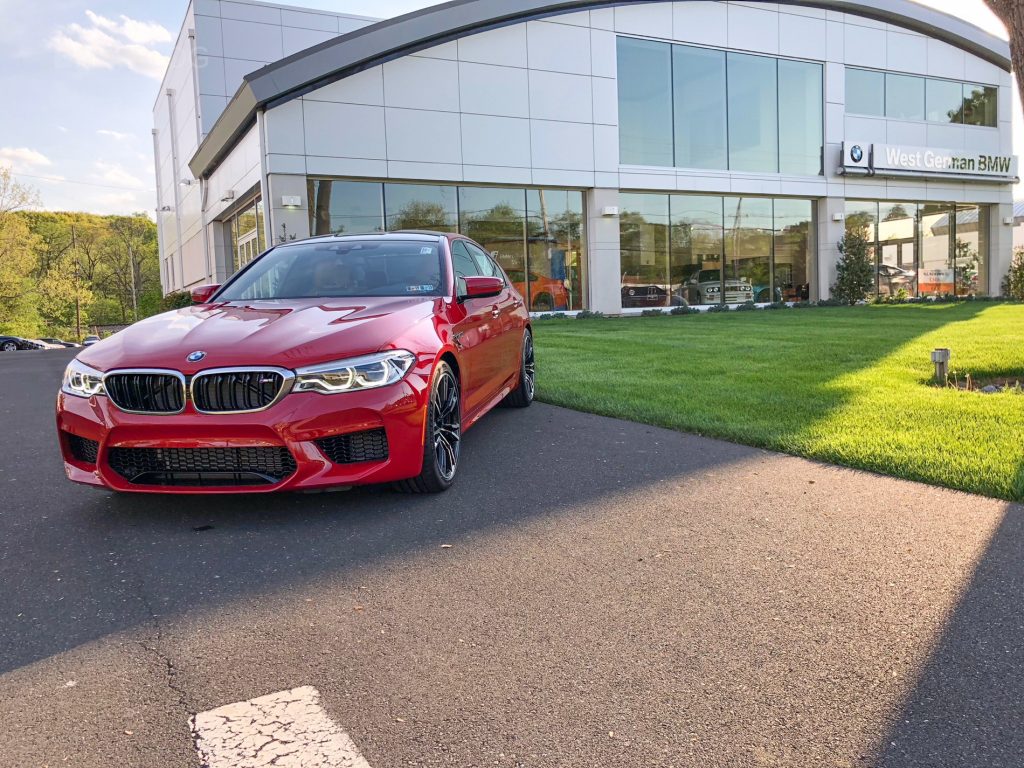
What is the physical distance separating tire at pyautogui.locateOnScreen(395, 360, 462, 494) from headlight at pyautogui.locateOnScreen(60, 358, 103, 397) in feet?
5.27

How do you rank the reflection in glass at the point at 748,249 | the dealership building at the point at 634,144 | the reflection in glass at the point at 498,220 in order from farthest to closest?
the reflection in glass at the point at 748,249 → the reflection in glass at the point at 498,220 → the dealership building at the point at 634,144

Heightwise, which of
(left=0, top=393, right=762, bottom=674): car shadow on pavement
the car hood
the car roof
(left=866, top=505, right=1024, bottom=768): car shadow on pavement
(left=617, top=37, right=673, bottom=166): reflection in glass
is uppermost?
(left=617, top=37, right=673, bottom=166): reflection in glass

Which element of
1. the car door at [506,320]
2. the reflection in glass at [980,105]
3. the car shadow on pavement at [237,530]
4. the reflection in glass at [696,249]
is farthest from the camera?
the reflection in glass at [980,105]

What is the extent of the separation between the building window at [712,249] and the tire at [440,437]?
1789 cm

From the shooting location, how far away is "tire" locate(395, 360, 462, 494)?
13.3 feet

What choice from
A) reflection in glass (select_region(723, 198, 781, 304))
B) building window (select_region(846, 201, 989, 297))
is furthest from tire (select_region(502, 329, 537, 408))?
building window (select_region(846, 201, 989, 297))

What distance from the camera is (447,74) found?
18688 millimetres

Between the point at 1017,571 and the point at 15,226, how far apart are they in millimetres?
52294

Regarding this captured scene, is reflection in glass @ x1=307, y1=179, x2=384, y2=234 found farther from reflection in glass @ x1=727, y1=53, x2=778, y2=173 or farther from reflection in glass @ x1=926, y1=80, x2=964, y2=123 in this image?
reflection in glass @ x1=926, y1=80, x2=964, y2=123

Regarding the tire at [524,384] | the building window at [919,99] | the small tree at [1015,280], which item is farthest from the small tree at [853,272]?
A: the tire at [524,384]

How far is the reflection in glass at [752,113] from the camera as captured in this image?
22594 millimetres

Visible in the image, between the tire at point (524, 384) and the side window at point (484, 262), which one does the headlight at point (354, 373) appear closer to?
the side window at point (484, 262)

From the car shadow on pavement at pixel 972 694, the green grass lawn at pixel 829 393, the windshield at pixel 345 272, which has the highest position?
the windshield at pixel 345 272

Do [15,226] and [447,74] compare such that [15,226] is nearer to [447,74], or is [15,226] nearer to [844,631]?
[447,74]
